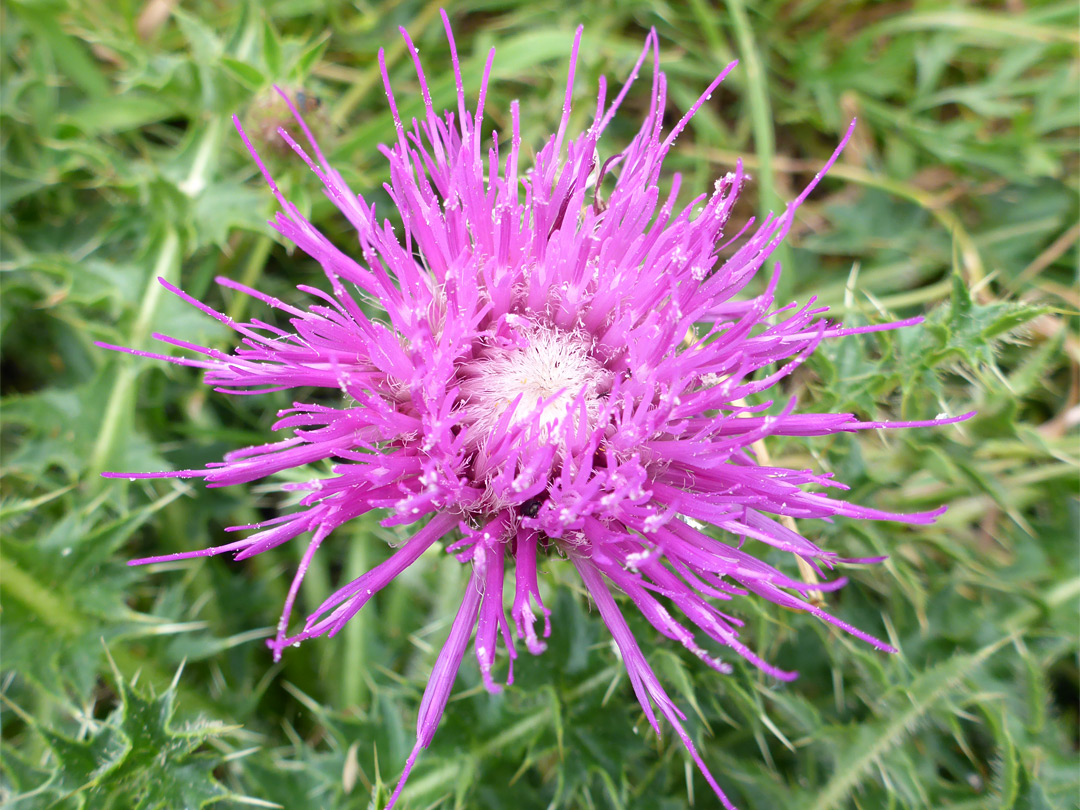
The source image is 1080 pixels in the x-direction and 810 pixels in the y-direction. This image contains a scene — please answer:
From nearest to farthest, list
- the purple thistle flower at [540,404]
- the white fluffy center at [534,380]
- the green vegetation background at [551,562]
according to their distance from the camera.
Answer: the purple thistle flower at [540,404]
the white fluffy center at [534,380]
the green vegetation background at [551,562]

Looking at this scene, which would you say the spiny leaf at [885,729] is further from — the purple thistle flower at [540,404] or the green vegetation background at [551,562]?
the purple thistle flower at [540,404]

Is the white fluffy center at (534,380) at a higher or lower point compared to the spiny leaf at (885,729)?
higher

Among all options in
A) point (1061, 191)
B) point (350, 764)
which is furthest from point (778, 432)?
point (1061, 191)

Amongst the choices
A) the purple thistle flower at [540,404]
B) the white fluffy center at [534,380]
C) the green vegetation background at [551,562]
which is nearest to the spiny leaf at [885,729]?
the green vegetation background at [551,562]

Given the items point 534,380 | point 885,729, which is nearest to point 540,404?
point 534,380

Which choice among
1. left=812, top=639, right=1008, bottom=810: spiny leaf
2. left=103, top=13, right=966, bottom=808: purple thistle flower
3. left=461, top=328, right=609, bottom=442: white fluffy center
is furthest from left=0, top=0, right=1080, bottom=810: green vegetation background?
left=461, top=328, right=609, bottom=442: white fluffy center

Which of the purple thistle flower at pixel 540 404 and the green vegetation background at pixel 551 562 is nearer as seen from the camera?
the purple thistle flower at pixel 540 404

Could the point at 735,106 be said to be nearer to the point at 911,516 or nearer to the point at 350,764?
the point at 911,516
